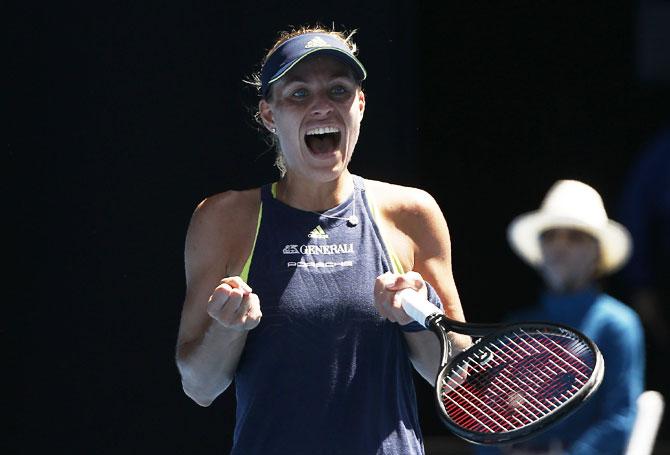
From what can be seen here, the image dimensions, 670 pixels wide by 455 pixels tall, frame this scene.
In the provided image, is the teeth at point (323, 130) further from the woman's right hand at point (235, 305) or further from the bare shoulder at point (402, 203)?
the woman's right hand at point (235, 305)

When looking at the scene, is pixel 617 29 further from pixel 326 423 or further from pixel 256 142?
pixel 326 423

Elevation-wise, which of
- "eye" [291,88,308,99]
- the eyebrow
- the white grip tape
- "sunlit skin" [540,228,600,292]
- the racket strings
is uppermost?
the eyebrow

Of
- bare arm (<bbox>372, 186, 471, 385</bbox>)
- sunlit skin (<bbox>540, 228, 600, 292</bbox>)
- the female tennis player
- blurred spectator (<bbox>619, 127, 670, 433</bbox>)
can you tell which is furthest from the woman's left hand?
blurred spectator (<bbox>619, 127, 670, 433</bbox>)

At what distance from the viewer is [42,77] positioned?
173 inches

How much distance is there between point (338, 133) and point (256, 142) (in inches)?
57.4

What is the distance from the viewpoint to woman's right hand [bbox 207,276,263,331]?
8.71 feet

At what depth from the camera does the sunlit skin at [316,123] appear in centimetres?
289

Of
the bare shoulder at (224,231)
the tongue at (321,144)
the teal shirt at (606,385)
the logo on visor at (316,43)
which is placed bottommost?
the teal shirt at (606,385)

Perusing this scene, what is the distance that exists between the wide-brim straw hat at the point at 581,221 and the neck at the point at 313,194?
4.26 feet

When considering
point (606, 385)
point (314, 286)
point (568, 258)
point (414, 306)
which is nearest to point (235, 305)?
point (314, 286)

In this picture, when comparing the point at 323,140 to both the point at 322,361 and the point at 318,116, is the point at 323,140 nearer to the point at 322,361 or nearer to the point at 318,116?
the point at 318,116

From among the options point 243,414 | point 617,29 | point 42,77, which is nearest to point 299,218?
point 243,414

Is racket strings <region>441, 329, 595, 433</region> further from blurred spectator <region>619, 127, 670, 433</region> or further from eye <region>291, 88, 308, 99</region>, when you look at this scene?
blurred spectator <region>619, 127, 670, 433</region>

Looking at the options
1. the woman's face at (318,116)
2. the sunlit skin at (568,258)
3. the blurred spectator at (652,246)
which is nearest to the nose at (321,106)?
the woman's face at (318,116)
